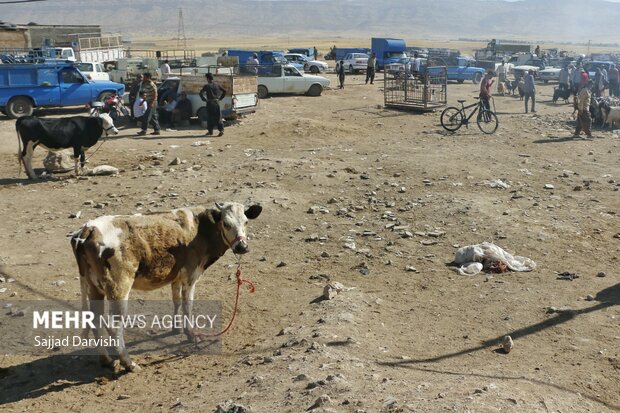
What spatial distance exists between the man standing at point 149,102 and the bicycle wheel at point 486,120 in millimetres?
9384

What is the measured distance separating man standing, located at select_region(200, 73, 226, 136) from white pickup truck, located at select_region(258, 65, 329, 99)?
8953 mm

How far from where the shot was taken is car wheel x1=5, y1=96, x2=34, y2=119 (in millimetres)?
22047

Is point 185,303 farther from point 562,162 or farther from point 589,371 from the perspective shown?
point 562,162

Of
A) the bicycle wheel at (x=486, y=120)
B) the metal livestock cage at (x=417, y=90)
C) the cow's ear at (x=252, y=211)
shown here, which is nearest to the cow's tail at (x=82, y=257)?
the cow's ear at (x=252, y=211)

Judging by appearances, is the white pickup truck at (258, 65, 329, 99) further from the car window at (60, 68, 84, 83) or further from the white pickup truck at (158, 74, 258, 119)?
the car window at (60, 68, 84, 83)

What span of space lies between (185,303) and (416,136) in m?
13.6

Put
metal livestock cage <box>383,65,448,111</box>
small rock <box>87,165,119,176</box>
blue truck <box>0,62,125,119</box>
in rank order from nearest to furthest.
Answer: small rock <box>87,165,119,176</box> → blue truck <box>0,62,125,119</box> → metal livestock cage <box>383,65,448,111</box>

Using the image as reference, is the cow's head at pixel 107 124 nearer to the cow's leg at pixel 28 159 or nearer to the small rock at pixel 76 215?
the cow's leg at pixel 28 159

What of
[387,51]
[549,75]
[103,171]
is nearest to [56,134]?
[103,171]

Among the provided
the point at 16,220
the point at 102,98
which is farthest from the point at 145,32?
the point at 16,220

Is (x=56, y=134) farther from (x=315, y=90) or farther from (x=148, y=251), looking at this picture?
(x=315, y=90)

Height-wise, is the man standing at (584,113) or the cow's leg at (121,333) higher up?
the man standing at (584,113)

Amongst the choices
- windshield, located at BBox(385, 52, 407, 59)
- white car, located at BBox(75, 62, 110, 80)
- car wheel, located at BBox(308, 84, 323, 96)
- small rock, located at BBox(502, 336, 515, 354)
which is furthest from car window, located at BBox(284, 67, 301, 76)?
small rock, located at BBox(502, 336, 515, 354)

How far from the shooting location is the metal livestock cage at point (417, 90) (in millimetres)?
24312
